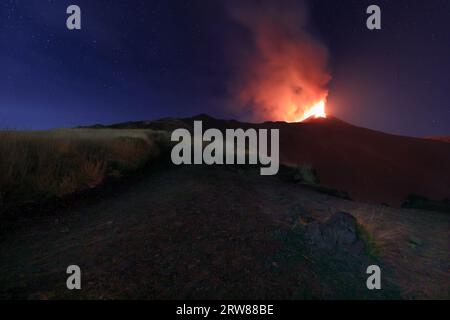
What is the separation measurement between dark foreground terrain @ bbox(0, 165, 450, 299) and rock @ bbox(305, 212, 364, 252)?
0.04 feet

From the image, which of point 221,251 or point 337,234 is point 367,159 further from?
point 221,251

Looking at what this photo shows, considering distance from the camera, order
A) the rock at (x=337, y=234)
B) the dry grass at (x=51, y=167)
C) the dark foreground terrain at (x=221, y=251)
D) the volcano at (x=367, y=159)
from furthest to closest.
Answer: the volcano at (x=367, y=159)
the dry grass at (x=51, y=167)
the rock at (x=337, y=234)
the dark foreground terrain at (x=221, y=251)

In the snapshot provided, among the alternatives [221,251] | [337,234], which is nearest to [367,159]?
[337,234]

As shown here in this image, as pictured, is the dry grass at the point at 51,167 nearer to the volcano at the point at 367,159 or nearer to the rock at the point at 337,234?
the rock at the point at 337,234

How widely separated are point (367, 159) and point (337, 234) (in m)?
22.5

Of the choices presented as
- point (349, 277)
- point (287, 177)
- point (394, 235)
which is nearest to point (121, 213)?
point (349, 277)

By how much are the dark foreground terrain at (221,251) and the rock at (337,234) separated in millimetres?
13

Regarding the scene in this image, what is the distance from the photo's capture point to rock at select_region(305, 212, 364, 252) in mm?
3316

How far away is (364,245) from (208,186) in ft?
11.5

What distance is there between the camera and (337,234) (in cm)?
340

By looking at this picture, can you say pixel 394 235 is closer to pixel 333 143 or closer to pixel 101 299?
pixel 101 299

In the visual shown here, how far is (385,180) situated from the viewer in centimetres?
1973

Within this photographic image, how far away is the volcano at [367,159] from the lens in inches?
738

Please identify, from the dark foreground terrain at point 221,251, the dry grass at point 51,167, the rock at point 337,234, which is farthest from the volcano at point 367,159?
the rock at point 337,234
